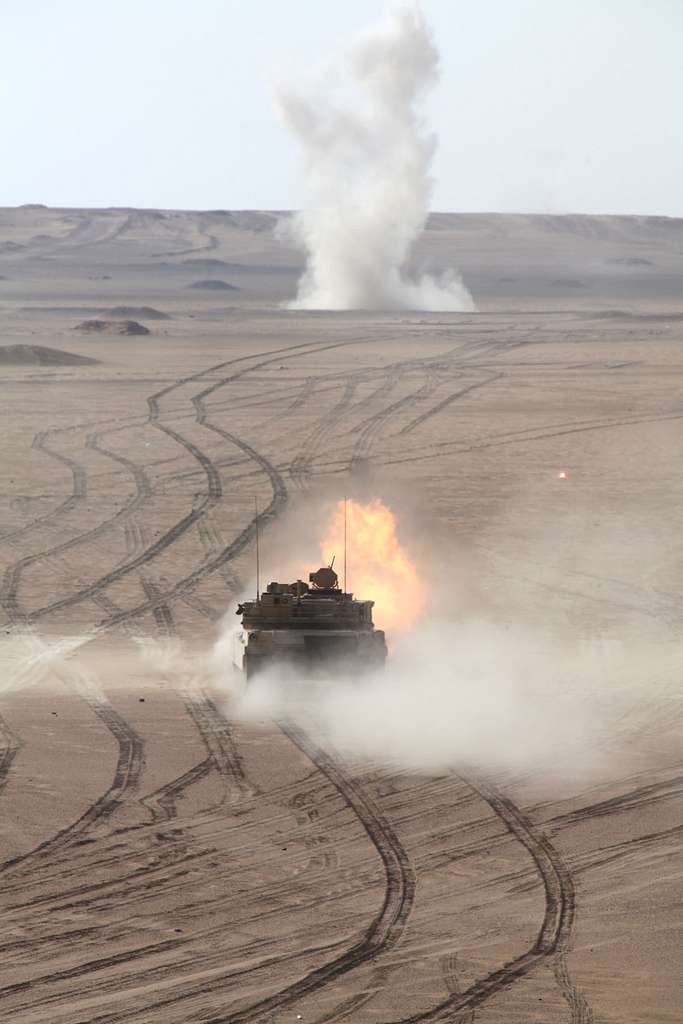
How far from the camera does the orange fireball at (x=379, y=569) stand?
74.9 feet

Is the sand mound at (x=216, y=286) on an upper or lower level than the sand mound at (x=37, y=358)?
upper

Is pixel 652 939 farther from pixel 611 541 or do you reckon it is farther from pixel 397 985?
pixel 611 541

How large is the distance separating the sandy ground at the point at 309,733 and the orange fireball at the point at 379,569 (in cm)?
66

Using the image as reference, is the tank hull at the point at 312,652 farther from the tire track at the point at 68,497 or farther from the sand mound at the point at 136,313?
the sand mound at the point at 136,313

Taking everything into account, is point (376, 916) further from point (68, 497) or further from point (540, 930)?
point (68, 497)

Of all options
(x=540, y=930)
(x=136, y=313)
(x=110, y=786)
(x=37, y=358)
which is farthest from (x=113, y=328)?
(x=540, y=930)

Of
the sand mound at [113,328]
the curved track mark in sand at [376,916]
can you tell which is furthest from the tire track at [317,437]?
the sand mound at [113,328]

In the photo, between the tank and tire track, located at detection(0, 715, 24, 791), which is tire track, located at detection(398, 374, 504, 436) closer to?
the tank

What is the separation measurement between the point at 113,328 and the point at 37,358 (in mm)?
13350

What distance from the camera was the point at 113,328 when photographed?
69.1 meters

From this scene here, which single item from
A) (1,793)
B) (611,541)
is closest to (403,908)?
(1,793)

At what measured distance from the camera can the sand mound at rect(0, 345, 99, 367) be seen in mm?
55531

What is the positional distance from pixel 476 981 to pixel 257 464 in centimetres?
2540

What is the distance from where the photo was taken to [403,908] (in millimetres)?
12703
